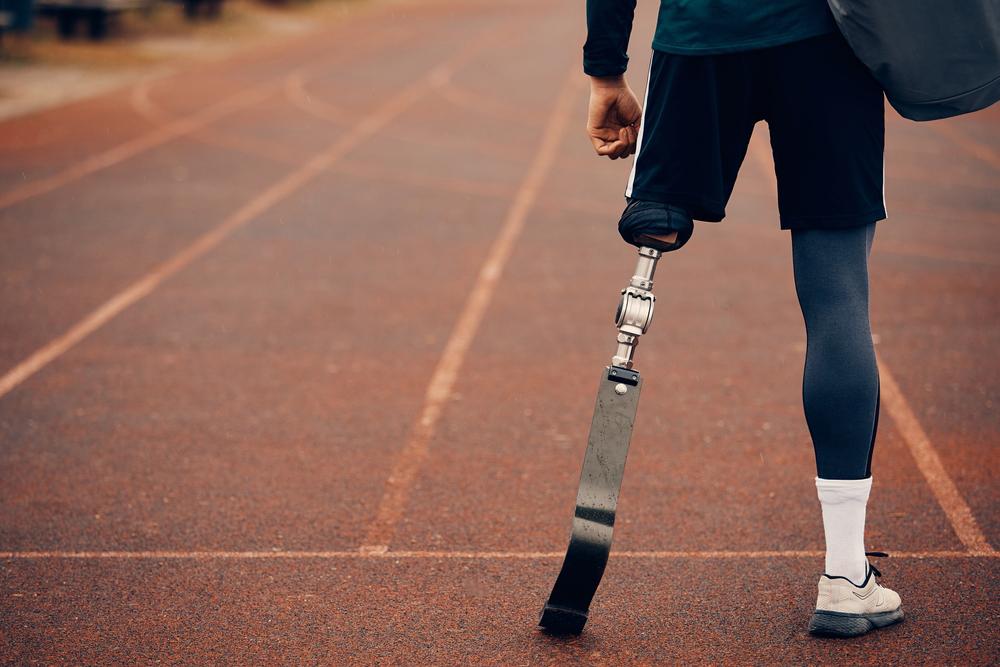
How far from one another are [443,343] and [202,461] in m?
1.67

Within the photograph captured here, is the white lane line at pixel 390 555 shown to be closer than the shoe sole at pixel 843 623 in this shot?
No

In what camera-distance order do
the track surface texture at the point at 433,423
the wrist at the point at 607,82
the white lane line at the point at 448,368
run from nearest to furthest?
the wrist at the point at 607,82 → the track surface texture at the point at 433,423 → the white lane line at the point at 448,368

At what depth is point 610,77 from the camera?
8.62 feet

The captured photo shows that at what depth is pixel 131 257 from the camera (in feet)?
23.8

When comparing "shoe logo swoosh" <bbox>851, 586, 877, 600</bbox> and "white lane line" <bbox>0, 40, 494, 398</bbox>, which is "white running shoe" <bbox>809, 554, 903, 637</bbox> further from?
"white lane line" <bbox>0, 40, 494, 398</bbox>

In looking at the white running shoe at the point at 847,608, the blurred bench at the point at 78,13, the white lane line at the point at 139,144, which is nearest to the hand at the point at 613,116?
the white running shoe at the point at 847,608

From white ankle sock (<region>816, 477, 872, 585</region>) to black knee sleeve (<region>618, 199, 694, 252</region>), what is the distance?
0.63 metres

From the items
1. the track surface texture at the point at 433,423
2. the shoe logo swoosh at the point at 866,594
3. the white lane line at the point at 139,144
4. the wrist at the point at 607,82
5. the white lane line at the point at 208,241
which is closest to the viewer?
the wrist at the point at 607,82

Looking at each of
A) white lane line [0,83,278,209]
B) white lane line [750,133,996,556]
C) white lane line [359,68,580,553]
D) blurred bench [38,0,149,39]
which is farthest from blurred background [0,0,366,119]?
white lane line [750,133,996,556]

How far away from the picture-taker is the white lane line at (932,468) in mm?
3357

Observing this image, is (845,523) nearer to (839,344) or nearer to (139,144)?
(839,344)

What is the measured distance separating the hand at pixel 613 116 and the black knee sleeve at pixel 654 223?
0.19m

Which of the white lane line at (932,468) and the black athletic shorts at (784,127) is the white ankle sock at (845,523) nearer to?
the black athletic shorts at (784,127)

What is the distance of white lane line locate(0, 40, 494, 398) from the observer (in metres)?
5.31
